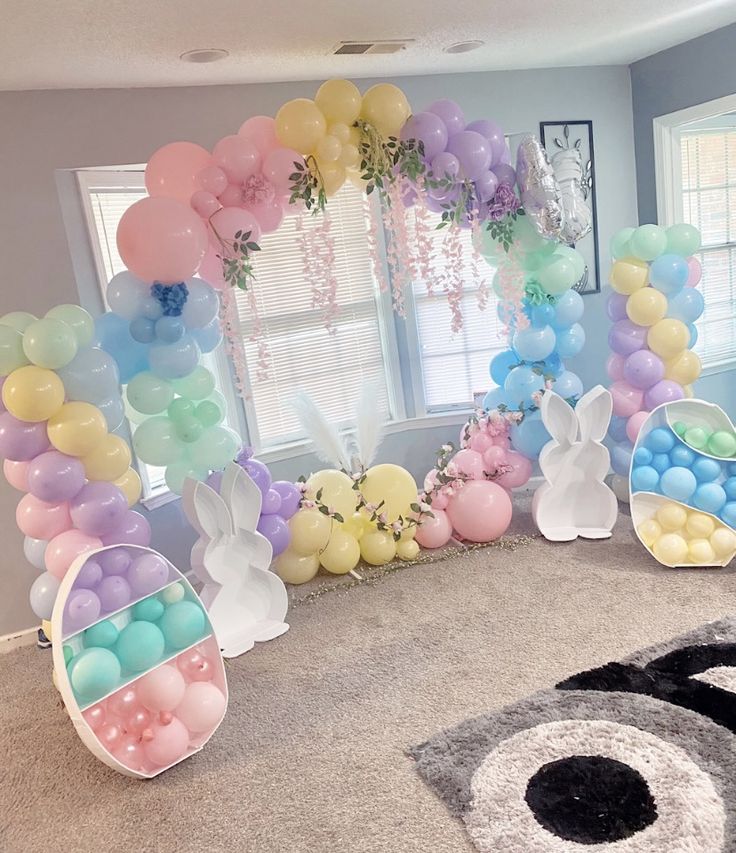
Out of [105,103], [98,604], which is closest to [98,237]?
[105,103]

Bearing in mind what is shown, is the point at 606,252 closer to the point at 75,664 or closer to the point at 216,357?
the point at 216,357

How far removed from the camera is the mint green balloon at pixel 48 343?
2.45 metres

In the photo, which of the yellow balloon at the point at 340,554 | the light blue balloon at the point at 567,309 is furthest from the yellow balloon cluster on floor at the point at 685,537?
the yellow balloon at the point at 340,554

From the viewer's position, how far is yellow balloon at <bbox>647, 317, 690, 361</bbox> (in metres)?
3.68

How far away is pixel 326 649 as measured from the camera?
120 inches

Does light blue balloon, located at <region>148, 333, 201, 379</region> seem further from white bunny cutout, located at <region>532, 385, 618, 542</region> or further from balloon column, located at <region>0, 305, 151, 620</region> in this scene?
white bunny cutout, located at <region>532, 385, 618, 542</region>

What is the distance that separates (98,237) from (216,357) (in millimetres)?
828

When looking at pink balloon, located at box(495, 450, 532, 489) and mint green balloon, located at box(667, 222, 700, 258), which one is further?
pink balloon, located at box(495, 450, 532, 489)

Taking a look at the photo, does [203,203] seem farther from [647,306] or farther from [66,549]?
[647,306]

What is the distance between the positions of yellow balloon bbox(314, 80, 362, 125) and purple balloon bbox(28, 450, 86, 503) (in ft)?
5.37

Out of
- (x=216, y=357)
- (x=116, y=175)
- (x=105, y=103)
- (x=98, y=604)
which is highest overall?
(x=105, y=103)

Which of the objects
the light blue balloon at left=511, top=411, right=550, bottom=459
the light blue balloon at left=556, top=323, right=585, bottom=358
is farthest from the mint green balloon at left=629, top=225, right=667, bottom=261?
the light blue balloon at left=511, top=411, right=550, bottom=459

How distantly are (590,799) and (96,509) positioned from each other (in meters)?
1.74

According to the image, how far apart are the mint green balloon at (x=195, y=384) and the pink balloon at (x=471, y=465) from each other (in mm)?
1362
